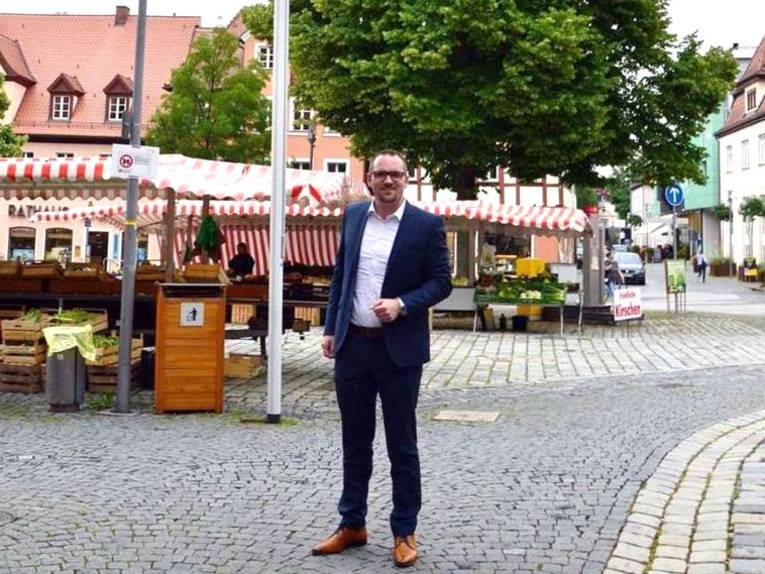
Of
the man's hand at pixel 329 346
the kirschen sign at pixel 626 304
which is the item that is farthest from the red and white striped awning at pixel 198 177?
the kirschen sign at pixel 626 304

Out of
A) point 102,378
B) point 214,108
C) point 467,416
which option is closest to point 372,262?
point 467,416

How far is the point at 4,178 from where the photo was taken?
11.8 meters

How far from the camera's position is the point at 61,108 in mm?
55656

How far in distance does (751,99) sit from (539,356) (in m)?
44.4

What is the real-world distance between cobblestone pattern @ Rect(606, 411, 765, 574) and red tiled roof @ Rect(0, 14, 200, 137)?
50.6 meters

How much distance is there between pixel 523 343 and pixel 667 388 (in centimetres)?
644

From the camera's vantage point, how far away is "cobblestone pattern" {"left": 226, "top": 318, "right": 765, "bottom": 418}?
39.2 feet

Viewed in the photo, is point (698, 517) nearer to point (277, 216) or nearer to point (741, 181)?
point (277, 216)

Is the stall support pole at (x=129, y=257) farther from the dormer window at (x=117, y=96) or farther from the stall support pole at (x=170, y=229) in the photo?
the dormer window at (x=117, y=96)

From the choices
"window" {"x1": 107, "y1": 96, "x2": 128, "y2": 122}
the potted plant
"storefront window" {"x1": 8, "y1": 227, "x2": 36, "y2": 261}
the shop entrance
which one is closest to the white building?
the potted plant

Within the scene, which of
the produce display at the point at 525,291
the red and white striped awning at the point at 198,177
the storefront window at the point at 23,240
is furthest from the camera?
the storefront window at the point at 23,240

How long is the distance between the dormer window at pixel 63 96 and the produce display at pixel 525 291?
40.7m

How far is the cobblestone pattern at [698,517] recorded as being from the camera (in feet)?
15.5

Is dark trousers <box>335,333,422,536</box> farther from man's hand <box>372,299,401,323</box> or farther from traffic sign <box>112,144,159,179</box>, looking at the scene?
traffic sign <box>112,144,159,179</box>
